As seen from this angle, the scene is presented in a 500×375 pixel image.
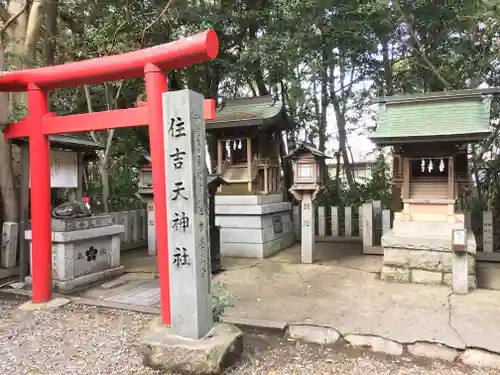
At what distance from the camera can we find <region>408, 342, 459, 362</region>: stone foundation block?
4020 millimetres

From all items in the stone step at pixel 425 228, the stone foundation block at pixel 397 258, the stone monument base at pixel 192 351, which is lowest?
the stone monument base at pixel 192 351

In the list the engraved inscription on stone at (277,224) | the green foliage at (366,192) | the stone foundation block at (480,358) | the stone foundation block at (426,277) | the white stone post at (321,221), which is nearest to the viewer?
the stone foundation block at (480,358)

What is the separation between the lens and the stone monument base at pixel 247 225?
29.6ft

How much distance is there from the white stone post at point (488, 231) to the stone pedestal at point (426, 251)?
171 centimetres

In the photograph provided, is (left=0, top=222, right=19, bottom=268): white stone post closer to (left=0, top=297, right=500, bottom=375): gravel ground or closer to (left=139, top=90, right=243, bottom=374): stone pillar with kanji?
(left=0, top=297, right=500, bottom=375): gravel ground

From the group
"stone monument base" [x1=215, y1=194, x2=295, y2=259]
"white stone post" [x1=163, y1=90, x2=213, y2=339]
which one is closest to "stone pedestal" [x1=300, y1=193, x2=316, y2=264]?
"stone monument base" [x1=215, y1=194, x2=295, y2=259]

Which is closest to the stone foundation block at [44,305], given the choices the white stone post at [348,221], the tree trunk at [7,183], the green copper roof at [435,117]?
the tree trunk at [7,183]

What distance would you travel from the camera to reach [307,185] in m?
8.20

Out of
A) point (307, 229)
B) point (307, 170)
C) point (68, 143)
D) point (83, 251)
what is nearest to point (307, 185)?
point (307, 170)

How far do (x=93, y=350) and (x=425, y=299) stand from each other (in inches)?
178

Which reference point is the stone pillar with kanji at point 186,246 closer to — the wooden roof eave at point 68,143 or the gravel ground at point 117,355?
the gravel ground at point 117,355

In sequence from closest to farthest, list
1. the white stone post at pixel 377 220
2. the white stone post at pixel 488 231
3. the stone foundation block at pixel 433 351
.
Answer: the stone foundation block at pixel 433 351, the white stone post at pixel 488 231, the white stone post at pixel 377 220

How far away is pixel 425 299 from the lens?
18.8 ft

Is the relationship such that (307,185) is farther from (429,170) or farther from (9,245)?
(9,245)
